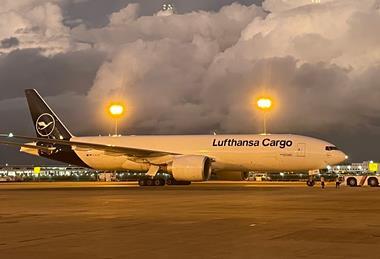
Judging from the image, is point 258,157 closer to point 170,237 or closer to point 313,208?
point 313,208

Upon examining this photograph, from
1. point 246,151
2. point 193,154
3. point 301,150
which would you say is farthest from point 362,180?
point 193,154

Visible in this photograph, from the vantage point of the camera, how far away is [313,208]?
2189 cm

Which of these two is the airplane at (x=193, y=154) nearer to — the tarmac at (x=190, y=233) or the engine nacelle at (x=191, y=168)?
the engine nacelle at (x=191, y=168)

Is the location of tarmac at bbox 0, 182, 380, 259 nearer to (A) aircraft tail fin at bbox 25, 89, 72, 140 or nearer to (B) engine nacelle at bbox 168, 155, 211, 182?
(B) engine nacelle at bbox 168, 155, 211, 182

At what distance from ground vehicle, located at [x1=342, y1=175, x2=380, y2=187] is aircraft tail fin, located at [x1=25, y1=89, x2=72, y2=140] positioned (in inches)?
955

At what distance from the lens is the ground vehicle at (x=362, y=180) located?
161ft

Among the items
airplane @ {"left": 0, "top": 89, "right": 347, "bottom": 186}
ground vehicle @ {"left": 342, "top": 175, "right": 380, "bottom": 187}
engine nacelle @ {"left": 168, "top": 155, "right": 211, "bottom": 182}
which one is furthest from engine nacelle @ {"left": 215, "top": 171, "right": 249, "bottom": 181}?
ground vehicle @ {"left": 342, "top": 175, "right": 380, "bottom": 187}

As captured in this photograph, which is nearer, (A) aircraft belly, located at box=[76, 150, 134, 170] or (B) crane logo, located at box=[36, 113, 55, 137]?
(A) aircraft belly, located at box=[76, 150, 134, 170]

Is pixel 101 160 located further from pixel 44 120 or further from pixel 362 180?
pixel 362 180

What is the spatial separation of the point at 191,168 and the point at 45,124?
1749 centimetres

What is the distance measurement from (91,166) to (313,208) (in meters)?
32.8

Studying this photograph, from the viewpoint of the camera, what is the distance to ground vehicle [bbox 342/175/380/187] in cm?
4919

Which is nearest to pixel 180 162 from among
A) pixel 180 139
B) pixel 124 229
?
pixel 180 139

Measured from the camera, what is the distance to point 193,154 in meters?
47.9
